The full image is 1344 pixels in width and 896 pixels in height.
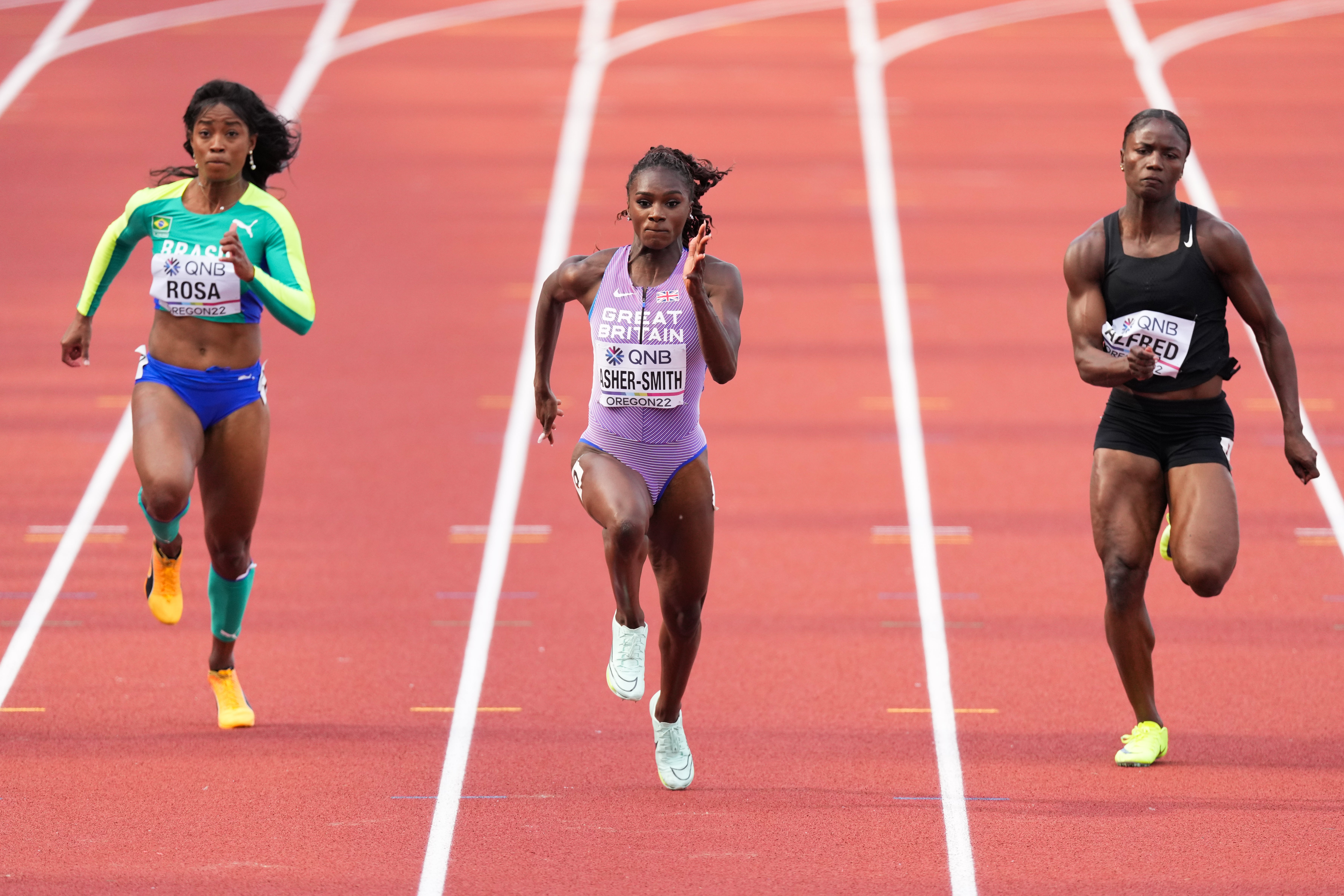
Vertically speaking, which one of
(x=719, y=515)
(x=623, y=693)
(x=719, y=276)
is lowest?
(x=623, y=693)

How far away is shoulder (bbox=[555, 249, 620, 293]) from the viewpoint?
198 inches

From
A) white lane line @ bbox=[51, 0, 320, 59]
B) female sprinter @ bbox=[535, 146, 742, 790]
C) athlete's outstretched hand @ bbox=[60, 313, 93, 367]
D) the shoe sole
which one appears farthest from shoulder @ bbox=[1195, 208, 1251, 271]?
white lane line @ bbox=[51, 0, 320, 59]

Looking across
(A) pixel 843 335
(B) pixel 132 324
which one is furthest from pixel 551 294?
(B) pixel 132 324

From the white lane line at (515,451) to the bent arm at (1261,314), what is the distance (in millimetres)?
2017

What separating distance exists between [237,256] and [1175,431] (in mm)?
2828

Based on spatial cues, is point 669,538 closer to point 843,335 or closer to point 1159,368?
point 1159,368

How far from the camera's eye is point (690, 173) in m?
4.94

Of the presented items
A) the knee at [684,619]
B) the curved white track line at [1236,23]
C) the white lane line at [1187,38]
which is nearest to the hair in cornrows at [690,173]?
the knee at [684,619]

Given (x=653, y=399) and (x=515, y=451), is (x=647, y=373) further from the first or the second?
(x=515, y=451)

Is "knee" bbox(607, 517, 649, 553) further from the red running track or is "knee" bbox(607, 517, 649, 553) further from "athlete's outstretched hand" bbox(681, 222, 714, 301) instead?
the red running track

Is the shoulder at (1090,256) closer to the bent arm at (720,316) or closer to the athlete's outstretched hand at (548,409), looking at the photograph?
the bent arm at (720,316)

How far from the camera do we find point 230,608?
5922 mm

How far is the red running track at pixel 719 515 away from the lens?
4.91 meters

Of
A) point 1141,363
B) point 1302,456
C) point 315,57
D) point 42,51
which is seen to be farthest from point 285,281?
point 42,51
